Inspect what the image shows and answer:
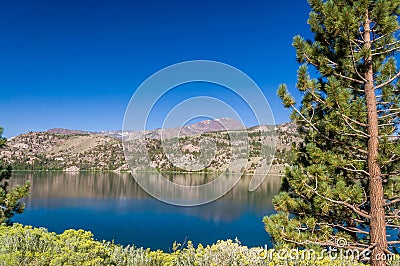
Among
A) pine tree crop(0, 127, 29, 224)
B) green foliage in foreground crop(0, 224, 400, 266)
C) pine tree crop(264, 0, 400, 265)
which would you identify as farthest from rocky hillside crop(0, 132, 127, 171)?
green foliage in foreground crop(0, 224, 400, 266)

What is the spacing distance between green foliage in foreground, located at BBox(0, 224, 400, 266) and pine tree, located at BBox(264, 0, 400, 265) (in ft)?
7.68

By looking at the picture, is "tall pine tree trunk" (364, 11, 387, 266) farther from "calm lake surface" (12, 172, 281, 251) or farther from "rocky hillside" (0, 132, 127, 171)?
"rocky hillside" (0, 132, 127, 171)

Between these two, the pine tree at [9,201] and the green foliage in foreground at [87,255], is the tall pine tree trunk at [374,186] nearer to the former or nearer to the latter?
the green foliage in foreground at [87,255]

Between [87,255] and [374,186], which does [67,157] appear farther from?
[87,255]

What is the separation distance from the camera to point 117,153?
591ft

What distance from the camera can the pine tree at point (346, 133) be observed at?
5719 mm

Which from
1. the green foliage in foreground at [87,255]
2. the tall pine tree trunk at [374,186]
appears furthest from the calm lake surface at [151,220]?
the green foliage in foreground at [87,255]

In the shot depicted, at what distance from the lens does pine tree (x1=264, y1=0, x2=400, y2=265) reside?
5.72m

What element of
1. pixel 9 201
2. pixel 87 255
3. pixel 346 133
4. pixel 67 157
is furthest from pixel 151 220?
pixel 67 157

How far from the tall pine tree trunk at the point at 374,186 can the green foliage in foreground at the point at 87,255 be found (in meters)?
2.24

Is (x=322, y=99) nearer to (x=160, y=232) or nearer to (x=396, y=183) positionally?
(x=396, y=183)

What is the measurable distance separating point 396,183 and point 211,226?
1265 inches

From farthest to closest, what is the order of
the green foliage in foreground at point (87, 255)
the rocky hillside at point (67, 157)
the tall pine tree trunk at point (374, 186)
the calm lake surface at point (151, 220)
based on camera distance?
Result: 1. the rocky hillside at point (67, 157)
2. the calm lake surface at point (151, 220)
3. the tall pine tree trunk at point (374, 186)
4. the green foliage in foreground at point (87, 255)

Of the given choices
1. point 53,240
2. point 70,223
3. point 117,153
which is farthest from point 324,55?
point 117,153
